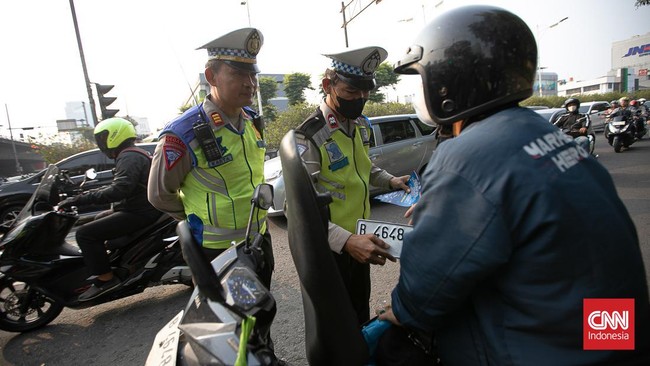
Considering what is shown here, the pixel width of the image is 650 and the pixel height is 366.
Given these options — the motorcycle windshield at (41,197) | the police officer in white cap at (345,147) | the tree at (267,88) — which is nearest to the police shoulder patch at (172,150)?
the police officer in white cap at (345,147)

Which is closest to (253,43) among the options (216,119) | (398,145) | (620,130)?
(216,119)

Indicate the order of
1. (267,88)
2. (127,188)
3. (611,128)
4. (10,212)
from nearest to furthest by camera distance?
(127,188), (10,212), (611,128), (267,88)

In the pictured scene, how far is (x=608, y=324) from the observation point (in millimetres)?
732

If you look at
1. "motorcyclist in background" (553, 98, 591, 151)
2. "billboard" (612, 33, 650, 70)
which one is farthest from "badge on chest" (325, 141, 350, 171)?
"billboard" (612, 33, 650, 70)

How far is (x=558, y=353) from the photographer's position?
75 cm

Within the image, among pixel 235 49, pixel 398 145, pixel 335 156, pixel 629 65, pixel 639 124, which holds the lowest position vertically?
pixel 639 124

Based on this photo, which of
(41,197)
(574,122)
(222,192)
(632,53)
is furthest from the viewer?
(632,53)

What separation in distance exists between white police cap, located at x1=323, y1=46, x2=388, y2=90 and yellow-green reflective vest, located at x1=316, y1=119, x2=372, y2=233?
281 mm

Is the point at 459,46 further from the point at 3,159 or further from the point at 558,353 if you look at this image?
the point at 3,159

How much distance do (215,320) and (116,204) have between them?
2.70 m

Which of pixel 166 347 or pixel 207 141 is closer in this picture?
pixel 166 347

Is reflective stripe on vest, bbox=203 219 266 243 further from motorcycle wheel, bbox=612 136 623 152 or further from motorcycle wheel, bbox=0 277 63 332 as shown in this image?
motorcycle wheel, bbox=612 136 623 152

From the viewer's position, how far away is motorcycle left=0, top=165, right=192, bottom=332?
292cm

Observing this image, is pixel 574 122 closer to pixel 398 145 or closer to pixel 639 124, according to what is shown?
pixel 398 145
